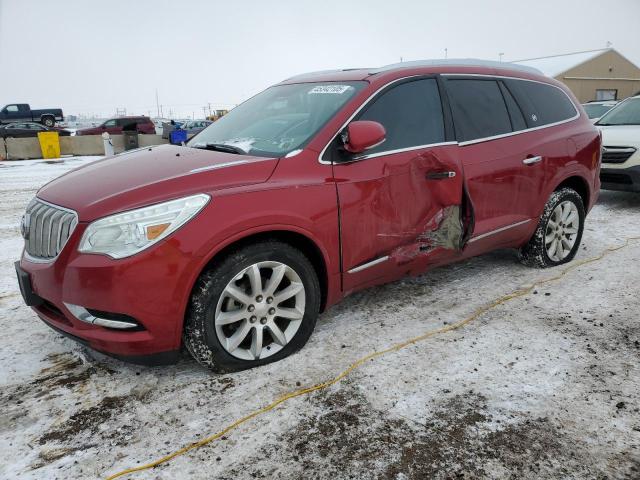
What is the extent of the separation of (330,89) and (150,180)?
4.90ft

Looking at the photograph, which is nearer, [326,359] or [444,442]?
[444,442]

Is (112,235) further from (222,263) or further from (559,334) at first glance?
(559,334)

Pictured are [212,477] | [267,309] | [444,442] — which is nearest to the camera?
[212,477]

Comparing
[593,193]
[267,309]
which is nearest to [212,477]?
Answer: [267,309]

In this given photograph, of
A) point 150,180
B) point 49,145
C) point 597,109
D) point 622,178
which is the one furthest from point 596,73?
point 150,180

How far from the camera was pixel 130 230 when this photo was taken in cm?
240

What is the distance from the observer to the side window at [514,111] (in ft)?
13.1

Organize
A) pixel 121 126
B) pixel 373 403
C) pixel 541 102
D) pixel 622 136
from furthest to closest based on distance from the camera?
pixel 121 126
pixel 622 136
pixel 541 102
pixel 373 403

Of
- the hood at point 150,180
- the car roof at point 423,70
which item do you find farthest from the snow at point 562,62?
the hood at point 150,180

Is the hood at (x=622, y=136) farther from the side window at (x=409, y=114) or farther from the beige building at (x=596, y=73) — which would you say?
the beige building at (x=596, y=73)

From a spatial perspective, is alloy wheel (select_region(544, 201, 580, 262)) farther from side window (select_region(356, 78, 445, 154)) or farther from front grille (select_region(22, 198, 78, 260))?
front grille (select_region(22, 198, 78, 260))

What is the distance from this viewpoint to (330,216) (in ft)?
9.55

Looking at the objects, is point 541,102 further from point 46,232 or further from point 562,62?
point 562,62

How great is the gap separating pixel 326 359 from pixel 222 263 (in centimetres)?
90
